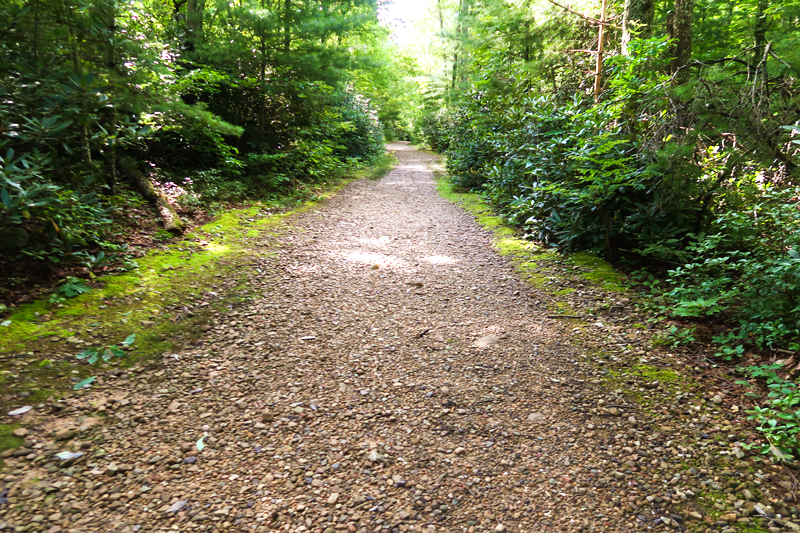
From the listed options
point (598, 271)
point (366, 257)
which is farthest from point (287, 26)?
point (598, 271)

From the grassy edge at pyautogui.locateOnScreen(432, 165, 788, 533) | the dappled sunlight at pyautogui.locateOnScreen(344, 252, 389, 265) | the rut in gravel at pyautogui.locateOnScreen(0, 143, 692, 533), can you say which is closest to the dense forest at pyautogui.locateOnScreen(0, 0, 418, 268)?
the rut in gravel at pyautogui.locateOnScreen(0, 143, 692, 533)

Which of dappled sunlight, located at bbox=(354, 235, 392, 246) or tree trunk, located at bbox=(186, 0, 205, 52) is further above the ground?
tree trunk, located at bbox=(186, 0, 205, 52)

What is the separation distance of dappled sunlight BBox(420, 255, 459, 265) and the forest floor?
1420 millimetres

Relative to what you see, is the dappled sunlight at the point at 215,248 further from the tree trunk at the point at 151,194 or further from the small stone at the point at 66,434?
Answer: the small stone at the point at 66,434

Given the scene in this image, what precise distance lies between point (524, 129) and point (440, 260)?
2.81m

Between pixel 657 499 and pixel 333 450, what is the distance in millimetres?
1770

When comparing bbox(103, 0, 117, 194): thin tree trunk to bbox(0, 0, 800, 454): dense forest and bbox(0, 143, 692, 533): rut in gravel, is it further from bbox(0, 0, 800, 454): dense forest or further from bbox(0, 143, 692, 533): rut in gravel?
bbox(0, 143, 692, 533): rut in gravel

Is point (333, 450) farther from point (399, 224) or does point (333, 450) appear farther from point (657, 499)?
point (399, 224)

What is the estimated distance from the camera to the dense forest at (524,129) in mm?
3217

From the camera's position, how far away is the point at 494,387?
3.00 m

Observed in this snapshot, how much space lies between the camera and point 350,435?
2.54 meters

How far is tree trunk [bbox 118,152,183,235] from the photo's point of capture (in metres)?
5.45

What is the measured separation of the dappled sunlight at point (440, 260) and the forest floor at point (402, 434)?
1.42 meters

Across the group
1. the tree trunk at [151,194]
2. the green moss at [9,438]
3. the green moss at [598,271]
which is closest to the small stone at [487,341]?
the green moss at [598,271]
